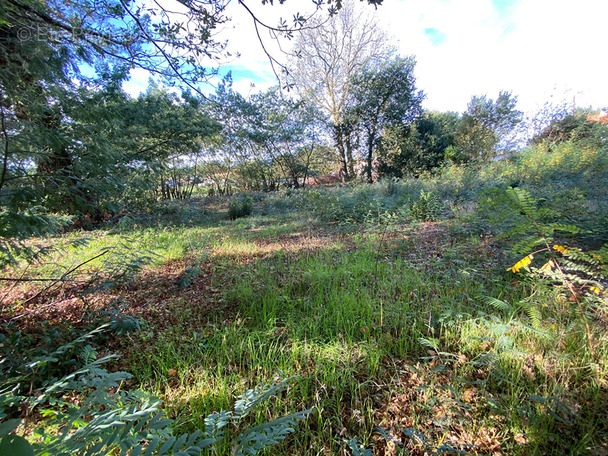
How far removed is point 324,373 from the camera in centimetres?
177

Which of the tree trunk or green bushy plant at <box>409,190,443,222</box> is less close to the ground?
the tree trunk

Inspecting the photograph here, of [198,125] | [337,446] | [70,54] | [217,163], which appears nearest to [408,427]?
[337,446]

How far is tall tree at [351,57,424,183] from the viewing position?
14258 mm

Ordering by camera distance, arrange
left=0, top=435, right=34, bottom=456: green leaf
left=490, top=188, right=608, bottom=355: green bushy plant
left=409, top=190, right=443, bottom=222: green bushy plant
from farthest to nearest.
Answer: left=409, top=190, right=443, bottom=222: green bushy plant, left=490, top=188, right=608, bottom=355: green bushy plant, left=0, top=435, right=34, bottom=456: green leaf

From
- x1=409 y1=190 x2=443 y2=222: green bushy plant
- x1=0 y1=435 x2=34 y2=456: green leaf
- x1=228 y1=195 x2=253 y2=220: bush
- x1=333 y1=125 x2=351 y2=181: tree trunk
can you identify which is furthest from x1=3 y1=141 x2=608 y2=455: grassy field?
x1=333 y1=125 x2=351 y2=181: tree trunk

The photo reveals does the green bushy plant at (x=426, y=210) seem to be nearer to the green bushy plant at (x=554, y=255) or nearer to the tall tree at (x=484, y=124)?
the green bushy plant at (x=554, y=255)

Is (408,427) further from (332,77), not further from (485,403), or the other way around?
(332,77)

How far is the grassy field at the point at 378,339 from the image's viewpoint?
1396 mm

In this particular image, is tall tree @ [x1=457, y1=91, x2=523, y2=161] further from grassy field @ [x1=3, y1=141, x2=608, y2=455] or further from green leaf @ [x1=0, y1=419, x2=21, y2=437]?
green leaf @ [x1=0, y1=419, x2=21, y2=437]

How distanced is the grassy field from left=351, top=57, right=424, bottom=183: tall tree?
13.0m

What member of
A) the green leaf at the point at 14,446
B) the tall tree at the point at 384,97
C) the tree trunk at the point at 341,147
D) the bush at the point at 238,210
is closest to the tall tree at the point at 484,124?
the tall tree at the point at 384,97

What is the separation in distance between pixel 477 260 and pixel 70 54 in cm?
571

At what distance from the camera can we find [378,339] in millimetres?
2111

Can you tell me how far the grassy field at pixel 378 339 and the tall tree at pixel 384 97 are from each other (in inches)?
510
